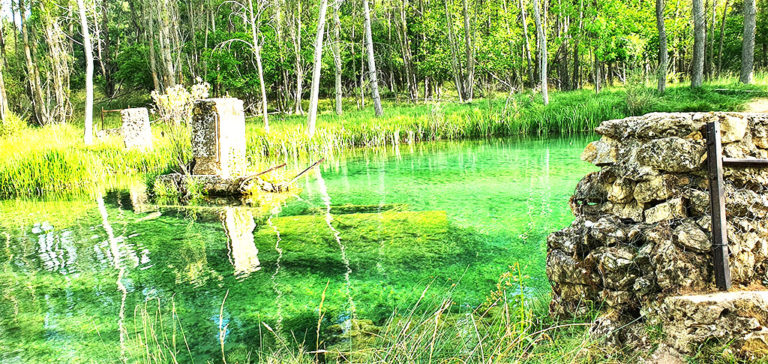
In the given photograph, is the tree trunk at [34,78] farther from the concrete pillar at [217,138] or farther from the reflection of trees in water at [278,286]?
the reflection of trees in water at [278,286]

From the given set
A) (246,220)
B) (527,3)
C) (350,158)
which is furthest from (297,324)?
(527,3)

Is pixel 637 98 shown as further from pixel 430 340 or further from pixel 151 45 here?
pixel 151 45

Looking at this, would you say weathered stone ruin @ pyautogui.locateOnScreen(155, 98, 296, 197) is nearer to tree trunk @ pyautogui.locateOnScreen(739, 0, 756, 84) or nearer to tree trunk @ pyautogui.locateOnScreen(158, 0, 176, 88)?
tree trunk @ pyautogui.locateOnScreen(158, 0, 176, 88)

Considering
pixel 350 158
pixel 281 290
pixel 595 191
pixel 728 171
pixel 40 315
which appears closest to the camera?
pixel 728 171

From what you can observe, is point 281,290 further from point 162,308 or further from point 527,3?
point 527,3

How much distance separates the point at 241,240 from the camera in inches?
216

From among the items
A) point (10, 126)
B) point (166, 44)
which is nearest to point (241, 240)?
point (10, 126)

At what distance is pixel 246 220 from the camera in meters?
6.46

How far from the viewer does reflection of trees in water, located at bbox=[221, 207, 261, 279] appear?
4.54m

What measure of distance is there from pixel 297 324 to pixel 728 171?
2590 millimetres

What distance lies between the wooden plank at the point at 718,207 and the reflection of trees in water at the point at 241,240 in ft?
11.1

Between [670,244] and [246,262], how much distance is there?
352 centimetres

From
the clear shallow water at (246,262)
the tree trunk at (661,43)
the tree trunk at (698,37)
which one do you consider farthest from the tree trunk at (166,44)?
the tree trunk at (698,37)

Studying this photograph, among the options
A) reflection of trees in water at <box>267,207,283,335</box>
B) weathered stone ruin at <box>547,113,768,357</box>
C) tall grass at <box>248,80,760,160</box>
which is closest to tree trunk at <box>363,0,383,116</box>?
tall grass at <box>248,80,760,160</box>
